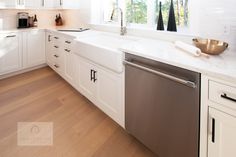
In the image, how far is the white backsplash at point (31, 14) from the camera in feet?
15.0

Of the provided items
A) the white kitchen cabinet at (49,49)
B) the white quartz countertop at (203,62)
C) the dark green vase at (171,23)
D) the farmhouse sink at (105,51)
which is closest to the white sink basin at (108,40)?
the farmhouse sink at (105,51)

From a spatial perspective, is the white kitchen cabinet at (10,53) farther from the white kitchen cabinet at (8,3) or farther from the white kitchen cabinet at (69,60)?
the white kitchen cabinet at (69,60)

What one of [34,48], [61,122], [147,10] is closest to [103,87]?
[61,122]

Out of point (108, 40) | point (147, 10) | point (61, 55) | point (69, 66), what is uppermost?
point (147, 10)

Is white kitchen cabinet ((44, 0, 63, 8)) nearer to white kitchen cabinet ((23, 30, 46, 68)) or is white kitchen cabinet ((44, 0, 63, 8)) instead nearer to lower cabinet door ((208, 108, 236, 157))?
white kitchen cabinet ((23, 30, 46, 68))

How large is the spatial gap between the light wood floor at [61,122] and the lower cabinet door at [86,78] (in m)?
0.19

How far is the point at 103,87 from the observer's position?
2510 mm

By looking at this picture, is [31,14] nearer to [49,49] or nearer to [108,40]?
[49,49]

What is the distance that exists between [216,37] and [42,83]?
3.08m

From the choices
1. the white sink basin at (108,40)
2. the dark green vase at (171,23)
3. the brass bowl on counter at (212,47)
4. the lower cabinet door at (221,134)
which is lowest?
the lower cabinet door at (221,134)

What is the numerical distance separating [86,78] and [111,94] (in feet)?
2.31

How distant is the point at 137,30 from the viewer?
2.90 metres

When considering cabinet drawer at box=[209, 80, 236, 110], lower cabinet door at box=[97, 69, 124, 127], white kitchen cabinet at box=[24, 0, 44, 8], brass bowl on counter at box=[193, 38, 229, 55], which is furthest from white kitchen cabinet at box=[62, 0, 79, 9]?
cabinet drawer at box=[209, 80, 236, 110]

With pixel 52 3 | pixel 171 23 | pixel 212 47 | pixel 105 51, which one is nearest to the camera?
pixel 212 47
